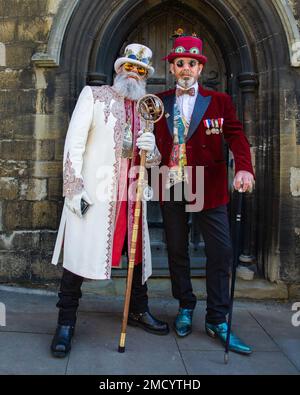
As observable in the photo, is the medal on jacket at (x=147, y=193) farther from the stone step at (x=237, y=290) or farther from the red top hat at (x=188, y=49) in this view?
the stone step at (x=237, y=290)

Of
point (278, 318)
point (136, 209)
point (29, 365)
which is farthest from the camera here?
point (278, 318)

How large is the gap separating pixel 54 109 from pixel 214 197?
184cm

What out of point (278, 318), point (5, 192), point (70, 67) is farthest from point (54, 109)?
point (278, 318)

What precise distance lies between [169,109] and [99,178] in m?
0.76

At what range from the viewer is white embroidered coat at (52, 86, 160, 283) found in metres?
3.15

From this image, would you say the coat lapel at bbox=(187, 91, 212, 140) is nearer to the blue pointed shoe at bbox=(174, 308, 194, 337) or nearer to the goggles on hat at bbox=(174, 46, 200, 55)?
the goggles on hat at bbox=(174, 46, 200, 55)

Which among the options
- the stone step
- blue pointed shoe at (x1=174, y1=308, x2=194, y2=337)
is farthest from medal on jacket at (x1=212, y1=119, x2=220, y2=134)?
the stone step

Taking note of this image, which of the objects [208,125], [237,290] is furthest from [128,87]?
[237,290]

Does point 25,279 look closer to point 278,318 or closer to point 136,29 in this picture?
point 278,318

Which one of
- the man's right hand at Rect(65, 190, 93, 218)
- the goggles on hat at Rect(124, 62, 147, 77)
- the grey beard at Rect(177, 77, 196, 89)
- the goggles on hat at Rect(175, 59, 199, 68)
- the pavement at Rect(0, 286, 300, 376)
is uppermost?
the goggles on hat at Rect(175, 59, 199, 68)

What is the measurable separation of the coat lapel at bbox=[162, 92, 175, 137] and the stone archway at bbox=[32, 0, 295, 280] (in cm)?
111

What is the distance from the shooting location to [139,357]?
120 inches

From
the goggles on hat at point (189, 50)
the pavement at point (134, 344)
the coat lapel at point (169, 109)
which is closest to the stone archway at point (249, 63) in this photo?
the pavement at point (134, 344)

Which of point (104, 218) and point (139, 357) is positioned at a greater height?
point (104, 218)
